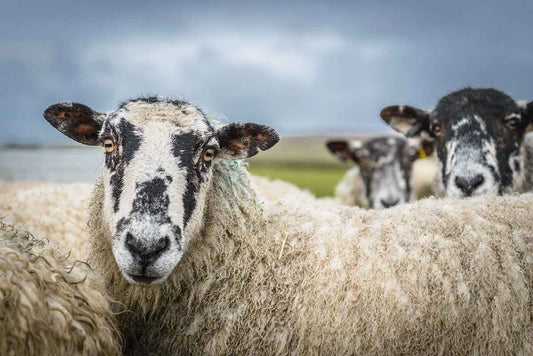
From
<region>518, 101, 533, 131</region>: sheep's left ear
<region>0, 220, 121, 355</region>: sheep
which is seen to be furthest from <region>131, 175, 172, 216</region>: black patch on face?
<region>518, 101, 533, 131</region>: sheep's left ear

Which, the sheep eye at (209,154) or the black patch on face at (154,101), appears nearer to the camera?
the sheep eye at (209,154)

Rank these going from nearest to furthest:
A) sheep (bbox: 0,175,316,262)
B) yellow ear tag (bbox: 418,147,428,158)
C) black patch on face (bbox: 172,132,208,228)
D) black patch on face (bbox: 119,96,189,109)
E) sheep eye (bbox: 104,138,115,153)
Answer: black patch on face (bbox: 172,132,208,228), sheep eye (bbox: 104,138,115,153), black patch on face (bbox: 119,96,189,109), sheep (bbox: 0,175,316,262), yellow ear tag (bbox: 418,147,428,158)

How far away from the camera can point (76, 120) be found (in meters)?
3.88

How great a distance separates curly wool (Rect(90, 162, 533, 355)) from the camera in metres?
3.16

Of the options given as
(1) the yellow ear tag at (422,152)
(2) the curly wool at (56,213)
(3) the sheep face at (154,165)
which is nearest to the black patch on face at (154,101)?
(3) the sheep face at (154,165)

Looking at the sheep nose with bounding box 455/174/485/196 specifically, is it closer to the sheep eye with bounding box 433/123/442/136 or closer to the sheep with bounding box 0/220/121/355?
the sheep eye with bounding box 433/123/442/136

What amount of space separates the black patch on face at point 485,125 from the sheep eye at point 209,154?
9.86ft

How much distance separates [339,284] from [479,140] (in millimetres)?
2942

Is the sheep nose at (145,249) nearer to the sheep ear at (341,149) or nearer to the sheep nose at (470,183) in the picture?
the sheep nose at (470,183)

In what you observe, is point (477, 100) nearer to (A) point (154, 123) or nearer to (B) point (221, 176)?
(B) point (221, 176)

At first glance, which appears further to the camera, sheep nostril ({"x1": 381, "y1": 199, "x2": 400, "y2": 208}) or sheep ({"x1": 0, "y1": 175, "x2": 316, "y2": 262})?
sheep nostril ({"x1": 381, "y1": 199, "x2": 400, "y2": 208})

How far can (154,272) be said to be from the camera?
297 centimetres

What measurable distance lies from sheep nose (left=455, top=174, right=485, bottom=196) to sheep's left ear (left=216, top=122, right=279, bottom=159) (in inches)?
92.1

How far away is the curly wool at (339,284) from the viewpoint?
3.16 metres
